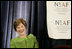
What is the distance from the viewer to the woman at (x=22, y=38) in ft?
7.20

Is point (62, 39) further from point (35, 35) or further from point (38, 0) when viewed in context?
Result: point (38, 0)

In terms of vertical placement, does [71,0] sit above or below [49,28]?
above

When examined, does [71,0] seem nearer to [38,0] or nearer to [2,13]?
[38,0]

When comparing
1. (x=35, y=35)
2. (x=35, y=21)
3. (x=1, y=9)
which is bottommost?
(x=35, y=35)

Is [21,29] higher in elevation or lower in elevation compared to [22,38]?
higher

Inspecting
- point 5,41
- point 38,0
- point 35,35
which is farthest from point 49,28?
point 5,41

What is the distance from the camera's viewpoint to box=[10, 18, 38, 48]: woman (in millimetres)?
2193

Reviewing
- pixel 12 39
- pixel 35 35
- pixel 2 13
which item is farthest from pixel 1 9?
pixel 35 35

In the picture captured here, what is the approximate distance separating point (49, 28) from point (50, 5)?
321 millimetres

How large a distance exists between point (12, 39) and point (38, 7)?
1.87 feet

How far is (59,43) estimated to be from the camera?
2.20 metres

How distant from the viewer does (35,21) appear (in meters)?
2.21

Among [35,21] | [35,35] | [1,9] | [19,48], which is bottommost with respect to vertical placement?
[19,48]

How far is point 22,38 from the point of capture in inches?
87.4
